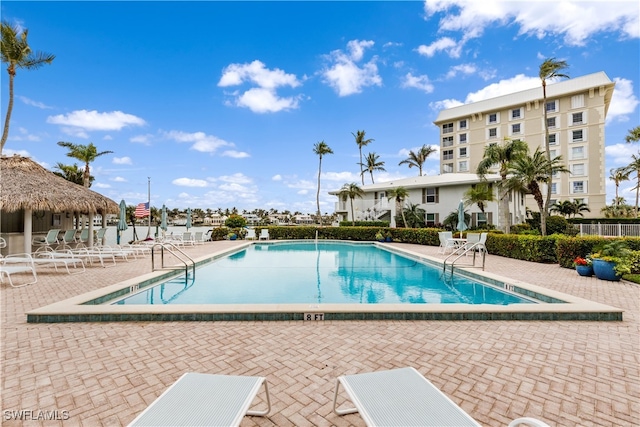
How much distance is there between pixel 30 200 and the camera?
1102 centimetres

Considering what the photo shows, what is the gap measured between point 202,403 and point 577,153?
140 ft

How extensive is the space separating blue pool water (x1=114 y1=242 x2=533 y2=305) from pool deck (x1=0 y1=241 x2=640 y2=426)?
2.43 m

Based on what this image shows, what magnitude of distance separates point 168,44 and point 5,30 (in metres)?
6.57

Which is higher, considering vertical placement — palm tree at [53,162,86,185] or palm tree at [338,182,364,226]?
palm tree at [53,162,86,185]

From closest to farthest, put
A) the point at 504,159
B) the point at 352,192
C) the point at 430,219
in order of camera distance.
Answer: the point at 504,159 < the point at 430,219 < the point at 352,192

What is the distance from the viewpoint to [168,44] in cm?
1630

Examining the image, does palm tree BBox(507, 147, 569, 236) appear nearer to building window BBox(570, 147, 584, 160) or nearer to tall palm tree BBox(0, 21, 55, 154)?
Answer: building window BBox(570, 147, 584, 160)

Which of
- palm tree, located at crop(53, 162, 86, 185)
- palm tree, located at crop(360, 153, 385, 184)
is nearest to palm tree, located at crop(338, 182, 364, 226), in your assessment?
palm tree, located at crop(360, 153, 385, 184)

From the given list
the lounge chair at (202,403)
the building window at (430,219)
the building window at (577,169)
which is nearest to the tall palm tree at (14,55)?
the lounge chair at (202,403)

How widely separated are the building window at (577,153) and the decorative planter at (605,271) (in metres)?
32.1

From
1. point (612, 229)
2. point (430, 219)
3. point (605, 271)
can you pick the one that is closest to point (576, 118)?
point (612, 229)

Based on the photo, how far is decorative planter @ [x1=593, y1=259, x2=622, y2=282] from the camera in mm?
8398

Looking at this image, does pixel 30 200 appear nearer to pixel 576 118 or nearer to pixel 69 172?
pixel 69 172

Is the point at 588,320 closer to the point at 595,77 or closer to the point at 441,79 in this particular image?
the point at 441,79
